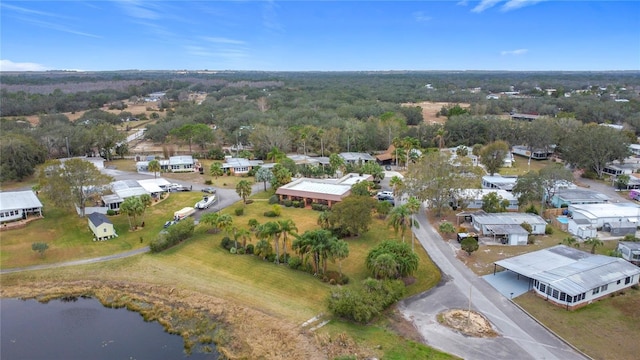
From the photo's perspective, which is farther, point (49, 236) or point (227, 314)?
point (49, 236)

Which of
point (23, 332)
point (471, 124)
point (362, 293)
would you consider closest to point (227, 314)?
point (362, 293)

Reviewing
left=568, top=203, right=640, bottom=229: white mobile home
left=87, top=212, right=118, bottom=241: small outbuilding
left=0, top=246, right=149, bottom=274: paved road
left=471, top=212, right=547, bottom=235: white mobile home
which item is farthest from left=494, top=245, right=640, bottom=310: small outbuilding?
left=87, top=212, right=118, bottom=241: small outbuilding

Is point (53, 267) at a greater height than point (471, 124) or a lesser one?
lesser

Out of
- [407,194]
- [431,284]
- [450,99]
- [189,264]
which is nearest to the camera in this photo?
[431,284]

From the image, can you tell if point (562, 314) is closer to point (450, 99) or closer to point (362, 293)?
point (362, 293)

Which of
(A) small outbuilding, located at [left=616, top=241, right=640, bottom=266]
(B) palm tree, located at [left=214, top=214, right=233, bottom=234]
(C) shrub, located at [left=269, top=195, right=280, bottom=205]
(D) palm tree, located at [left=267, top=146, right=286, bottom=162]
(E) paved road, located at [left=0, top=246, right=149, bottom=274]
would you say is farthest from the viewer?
(D) palm tree, located at [left=267, top=146, right=286, bottom=162]

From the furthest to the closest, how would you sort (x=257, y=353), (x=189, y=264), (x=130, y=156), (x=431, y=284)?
(x=130, y=156)
(x=189, y=264)
(x=431, y=284)
(x=257, y=353)

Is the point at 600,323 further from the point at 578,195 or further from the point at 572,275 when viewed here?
the point at 578,195

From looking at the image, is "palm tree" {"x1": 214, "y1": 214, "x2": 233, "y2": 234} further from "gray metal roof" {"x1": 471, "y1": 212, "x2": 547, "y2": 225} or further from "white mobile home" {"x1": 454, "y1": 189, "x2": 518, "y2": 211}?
"white mobile home" {"x1": 454, "y1": 189, "x2": 518, "y2": 211}
